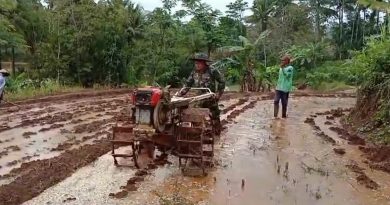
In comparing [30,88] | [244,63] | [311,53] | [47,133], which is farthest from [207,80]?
[311,53]

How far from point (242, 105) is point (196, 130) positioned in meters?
10.4

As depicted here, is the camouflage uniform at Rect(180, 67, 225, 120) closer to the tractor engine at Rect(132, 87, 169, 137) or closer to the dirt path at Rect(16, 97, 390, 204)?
the dirt path at Rect(16, 97, 390, 204)

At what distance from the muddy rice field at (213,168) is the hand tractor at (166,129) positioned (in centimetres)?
30

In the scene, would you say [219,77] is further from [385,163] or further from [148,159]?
[385,163]

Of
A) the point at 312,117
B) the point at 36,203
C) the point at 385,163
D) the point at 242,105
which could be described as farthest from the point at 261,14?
the point at 36,203

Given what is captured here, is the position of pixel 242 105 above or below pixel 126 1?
below

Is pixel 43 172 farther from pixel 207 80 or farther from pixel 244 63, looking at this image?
pixel 244 63

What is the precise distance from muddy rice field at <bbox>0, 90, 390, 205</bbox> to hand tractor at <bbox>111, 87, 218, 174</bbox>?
0.30m

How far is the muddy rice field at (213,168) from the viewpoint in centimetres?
636

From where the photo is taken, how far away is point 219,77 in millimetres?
9477

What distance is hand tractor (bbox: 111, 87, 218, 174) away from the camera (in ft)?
22.7

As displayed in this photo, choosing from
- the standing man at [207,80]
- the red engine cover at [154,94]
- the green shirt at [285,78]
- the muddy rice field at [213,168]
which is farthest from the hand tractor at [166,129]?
the green shirt at [285,78]

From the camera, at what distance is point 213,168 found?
7.90m

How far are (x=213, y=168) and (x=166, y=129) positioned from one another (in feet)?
3.35
